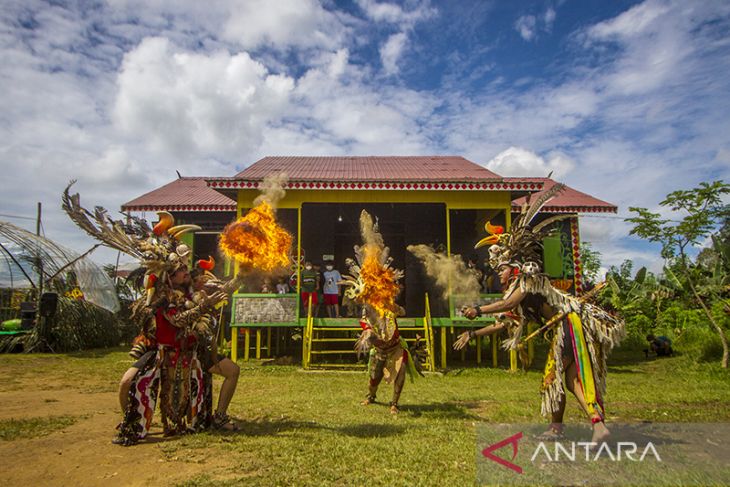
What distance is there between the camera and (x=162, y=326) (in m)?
5.42

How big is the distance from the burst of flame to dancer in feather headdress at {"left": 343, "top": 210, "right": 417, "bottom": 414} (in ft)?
5.69

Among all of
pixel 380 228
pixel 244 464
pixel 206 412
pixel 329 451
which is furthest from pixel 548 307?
pixel 380 228

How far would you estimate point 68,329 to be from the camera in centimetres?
1504

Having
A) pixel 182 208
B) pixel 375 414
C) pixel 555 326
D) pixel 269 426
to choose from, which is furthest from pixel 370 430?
pixel 182 208

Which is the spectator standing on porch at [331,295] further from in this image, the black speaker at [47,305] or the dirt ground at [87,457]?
the black speaker at [47,305]

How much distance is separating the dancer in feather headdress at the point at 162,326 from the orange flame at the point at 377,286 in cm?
253

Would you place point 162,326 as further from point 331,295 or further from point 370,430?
point 331,295

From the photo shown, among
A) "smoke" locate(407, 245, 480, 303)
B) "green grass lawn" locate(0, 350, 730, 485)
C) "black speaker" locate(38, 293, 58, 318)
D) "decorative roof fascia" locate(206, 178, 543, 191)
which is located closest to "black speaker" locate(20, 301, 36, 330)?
"black speaker" locate(38, 293, 58, 318)

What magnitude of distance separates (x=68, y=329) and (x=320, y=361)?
8.29m

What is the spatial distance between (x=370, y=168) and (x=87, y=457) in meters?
12.8

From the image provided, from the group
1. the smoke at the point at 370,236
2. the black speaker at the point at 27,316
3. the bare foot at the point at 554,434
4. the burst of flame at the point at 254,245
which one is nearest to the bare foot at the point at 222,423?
the burst of flame at the point at 254,245

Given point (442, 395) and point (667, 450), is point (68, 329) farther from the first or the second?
point (667, 450)

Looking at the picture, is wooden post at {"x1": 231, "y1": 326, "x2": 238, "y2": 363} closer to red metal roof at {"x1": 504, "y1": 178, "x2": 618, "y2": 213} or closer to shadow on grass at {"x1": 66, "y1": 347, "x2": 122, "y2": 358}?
shadow on grass at {"x1": 66, "y1": 347, "x2": 122, "y2": 358}

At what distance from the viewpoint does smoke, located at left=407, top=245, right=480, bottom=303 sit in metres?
12.8
